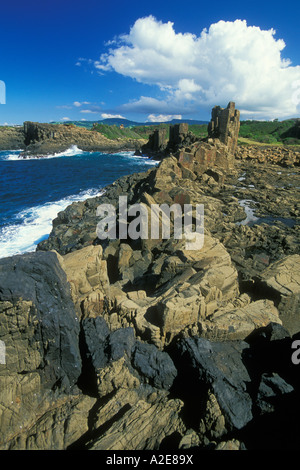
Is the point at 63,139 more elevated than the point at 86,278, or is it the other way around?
the point at 63,139

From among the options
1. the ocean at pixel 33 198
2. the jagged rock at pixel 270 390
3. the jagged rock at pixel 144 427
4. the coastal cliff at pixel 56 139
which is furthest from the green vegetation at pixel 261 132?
the jagged rock at pixel 144 427

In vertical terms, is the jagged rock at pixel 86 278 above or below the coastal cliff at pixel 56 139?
below

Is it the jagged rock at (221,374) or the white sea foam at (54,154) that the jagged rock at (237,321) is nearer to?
the jagged rock at (221,374)

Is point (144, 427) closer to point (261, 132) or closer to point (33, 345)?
point (33, 345)

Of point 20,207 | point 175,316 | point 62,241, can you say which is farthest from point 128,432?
point 20,207

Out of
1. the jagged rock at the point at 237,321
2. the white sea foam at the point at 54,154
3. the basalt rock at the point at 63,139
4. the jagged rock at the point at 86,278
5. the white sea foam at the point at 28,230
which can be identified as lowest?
the white sea foam at the point at 28,230

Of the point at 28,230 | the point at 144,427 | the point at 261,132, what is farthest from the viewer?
the point at 261,132

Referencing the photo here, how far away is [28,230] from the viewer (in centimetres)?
1856

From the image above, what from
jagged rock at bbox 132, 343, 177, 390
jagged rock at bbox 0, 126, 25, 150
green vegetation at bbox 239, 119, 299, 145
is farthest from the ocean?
green vegetation at bbox 239, 119, 299, 145

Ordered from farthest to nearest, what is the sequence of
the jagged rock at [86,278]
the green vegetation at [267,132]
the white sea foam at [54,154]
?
the green vegetation at [267,132], the white sea foam at [54,154], the jagged rock at [86,278]

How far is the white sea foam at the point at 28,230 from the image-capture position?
1561 cm

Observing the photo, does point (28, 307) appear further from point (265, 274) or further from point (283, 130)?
point (283, 130)

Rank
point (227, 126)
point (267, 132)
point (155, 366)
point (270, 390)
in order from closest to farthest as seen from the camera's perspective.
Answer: point (270, 390)
point (155, 366)
point (227, 126)
point (267, 132)

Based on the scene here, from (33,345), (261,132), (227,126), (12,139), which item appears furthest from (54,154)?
(33,345)
